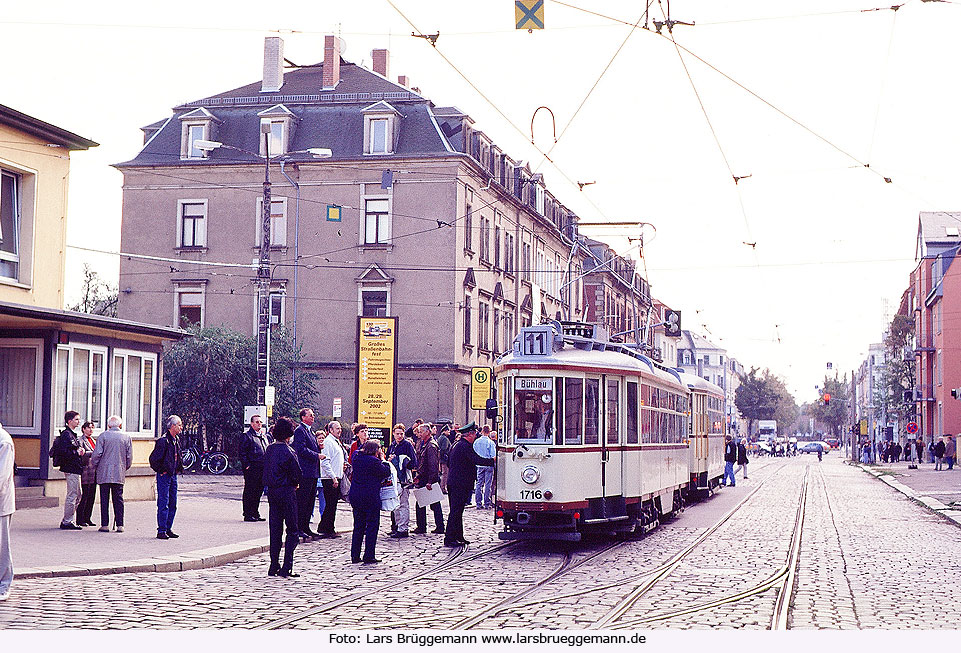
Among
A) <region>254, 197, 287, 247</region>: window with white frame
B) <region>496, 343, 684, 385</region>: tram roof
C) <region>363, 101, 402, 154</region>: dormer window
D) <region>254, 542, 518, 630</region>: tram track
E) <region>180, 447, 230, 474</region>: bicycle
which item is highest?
<region>363, 101, 402, 154</region>: dormer window

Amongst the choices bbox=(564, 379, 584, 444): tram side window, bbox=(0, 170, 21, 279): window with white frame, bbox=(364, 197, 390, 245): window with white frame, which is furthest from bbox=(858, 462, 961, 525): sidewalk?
bbox=(364, 197, 390, 245): window with white frame

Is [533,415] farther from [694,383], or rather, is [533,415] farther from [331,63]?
[331,63]

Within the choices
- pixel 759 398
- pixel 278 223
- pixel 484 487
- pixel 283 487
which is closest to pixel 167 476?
pixel 283 487

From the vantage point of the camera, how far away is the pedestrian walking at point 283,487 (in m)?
13.7

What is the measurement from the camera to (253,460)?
65.0ft

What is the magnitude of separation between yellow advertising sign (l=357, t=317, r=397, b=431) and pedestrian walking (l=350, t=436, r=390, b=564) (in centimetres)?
1364

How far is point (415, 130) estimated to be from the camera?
4856cm

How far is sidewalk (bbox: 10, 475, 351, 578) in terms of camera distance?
14.2m

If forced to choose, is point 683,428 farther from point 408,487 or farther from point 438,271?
point 438,271

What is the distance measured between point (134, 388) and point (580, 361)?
11.5 m

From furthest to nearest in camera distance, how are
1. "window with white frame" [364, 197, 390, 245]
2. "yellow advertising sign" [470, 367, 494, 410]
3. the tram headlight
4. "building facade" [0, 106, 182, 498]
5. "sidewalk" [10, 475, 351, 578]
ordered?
"window with white frame" [364, 197, 390, 245]
"yellow advertising sign" [470, 367, 494, 410]
"building facade" [0, 106, 182, 498]
the tram headlight
"sidewalk" [10, 475, 351, 578]

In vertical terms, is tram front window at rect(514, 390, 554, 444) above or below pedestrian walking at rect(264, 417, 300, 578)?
above

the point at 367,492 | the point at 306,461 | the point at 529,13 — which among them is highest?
the point at 529,13

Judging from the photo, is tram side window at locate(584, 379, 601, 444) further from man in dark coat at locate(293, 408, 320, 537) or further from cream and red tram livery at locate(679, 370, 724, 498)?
cream and red tram livery at locate(679, 370, 724, 498)
